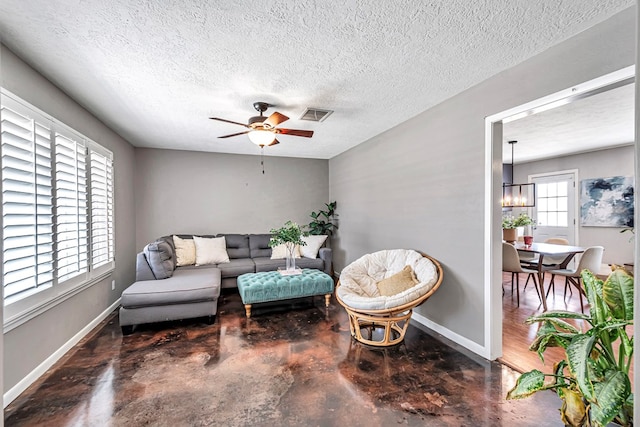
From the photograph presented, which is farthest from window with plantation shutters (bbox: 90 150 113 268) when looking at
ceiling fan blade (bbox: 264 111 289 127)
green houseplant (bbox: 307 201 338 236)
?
green houseplant (bbox: 307 201 338 236)

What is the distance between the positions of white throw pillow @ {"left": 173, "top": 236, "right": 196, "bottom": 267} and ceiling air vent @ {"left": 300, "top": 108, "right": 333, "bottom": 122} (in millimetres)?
2863

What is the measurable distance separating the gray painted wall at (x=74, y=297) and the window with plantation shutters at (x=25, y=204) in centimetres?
28

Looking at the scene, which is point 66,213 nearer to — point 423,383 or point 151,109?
point 151,109

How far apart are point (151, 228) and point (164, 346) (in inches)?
112

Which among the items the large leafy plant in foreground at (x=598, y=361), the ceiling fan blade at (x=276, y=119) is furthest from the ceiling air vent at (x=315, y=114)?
the large leafy plant in foreground at (x=598, y=361)

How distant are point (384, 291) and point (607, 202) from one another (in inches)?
212

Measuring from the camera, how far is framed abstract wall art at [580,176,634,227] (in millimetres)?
5082

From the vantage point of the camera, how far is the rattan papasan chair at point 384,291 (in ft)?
8.71

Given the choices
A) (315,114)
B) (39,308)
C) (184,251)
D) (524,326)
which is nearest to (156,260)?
(184,251)

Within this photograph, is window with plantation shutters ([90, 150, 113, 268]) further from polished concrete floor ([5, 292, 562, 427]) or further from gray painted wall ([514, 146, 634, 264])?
gray painted wall ([514, 146, 634, 264])

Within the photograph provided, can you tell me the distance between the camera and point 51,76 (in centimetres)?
Answer: 236

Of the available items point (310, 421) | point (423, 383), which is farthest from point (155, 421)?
point (423, 383)

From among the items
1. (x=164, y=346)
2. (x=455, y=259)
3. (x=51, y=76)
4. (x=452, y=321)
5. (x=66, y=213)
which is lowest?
(x=164, y=346)

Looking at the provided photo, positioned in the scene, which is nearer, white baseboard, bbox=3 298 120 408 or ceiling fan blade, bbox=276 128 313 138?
white baseboard, bbox=3 298 120 408
